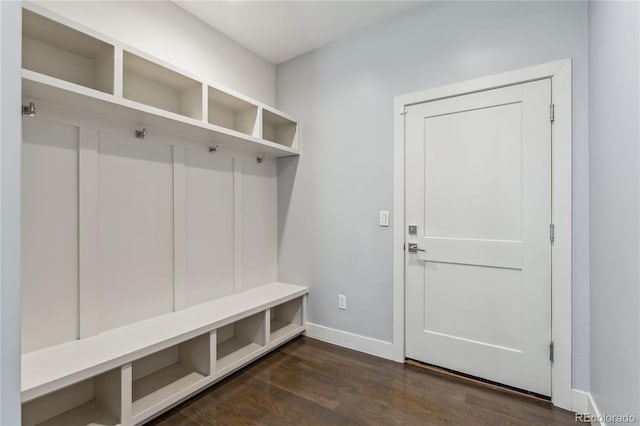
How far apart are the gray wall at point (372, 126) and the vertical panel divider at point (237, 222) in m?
0.50

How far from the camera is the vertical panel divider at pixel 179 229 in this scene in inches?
88.5

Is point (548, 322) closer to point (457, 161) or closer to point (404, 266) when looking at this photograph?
point (404, 266)

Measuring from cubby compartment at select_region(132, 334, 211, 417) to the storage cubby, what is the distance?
83 cm

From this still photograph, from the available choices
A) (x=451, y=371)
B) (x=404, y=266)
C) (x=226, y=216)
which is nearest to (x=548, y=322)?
(x=451, y=371)

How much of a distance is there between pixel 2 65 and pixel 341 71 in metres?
2.44

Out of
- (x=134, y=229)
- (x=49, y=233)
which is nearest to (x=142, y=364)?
(x=134, y=229)

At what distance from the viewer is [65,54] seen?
1.74 m

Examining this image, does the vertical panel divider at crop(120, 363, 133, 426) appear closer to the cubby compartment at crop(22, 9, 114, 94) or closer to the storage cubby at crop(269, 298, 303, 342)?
the storage cubby at crop(269, 298, 303, 342)

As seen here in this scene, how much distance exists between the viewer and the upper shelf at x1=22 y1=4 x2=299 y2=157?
1502mm

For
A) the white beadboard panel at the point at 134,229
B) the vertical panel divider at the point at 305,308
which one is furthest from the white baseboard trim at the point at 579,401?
the white beadboard panel at the point at 134,229

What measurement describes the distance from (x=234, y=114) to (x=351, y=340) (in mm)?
2270

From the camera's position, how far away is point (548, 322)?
191cm

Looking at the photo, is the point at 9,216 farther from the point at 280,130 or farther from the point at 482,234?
the point at 280,130

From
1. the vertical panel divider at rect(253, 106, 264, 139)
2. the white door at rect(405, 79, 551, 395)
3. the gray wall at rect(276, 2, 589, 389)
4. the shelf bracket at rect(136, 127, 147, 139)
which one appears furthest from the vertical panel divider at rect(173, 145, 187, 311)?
the white door at rect(405, 79, 551, 395)
